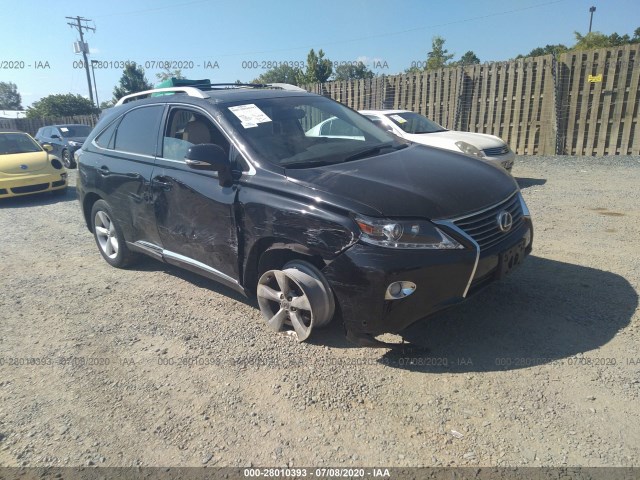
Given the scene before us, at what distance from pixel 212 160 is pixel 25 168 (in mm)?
8552

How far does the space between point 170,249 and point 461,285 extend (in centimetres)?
275

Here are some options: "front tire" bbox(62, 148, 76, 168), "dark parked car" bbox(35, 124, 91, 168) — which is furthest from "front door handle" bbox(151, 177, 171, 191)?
"front tire" bbox(62, 148, 76, 168)

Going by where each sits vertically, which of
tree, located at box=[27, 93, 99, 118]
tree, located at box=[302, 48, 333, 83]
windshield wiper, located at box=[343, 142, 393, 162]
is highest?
tree, located at box=[302, 48, 333, 83]

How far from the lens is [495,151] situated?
8.93 m

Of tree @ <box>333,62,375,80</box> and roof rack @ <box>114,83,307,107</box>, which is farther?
tree @ <box>333,62,375,80</box>

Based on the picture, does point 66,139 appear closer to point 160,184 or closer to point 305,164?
point 160,184

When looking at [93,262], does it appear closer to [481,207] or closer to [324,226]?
[324,226]

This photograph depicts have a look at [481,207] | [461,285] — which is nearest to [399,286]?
[461,285]

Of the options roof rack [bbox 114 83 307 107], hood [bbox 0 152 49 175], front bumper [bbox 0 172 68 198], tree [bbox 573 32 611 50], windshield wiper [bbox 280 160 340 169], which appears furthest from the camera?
tree [bbox 573 32 611 50]

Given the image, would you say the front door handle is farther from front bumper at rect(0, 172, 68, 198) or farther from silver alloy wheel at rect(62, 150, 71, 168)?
silver alloy wheel at rect(62, 150, 71, 168)

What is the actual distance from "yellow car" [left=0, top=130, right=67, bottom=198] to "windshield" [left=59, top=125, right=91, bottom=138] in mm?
5764

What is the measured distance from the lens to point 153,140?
4.43 m

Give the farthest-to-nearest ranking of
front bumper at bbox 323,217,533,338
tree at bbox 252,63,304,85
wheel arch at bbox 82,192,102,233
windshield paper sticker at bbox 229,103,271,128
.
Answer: tree at bbox 252,63,304,85 < wheel arch at bbox 82,192,102,233 < windshield paper sticker at bbox 229,103,271,128 < front bumper at bbox 323,217,533,338

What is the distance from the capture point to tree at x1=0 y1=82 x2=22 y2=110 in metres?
84.0
